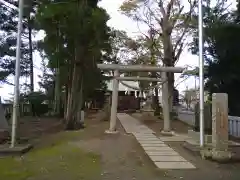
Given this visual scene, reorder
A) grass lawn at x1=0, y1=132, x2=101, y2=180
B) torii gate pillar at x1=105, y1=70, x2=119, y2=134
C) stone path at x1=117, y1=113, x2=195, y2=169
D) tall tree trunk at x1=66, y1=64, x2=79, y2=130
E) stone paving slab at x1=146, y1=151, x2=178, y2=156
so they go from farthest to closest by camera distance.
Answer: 1. tall tree trunk at x1=66, y1=64, x2=79, y2=130
2. torii gate pillar at x1=105, y1=70, x2=119, y2=134
3. stone paving slab at x1=146, y1=151, x2=178, y2=156
4. stone path at x1=117, y1=113, x2=195, y2=169
5. grass lawn at x1=0, y1=132, x2=101, y2=180

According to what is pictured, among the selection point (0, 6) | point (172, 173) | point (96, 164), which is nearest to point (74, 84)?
point (96, 164)

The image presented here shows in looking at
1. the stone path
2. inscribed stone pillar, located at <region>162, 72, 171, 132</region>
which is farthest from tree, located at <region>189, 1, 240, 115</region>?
the stone path

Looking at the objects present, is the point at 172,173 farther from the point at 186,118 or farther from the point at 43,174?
the point at 186,118

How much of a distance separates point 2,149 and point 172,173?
526cm

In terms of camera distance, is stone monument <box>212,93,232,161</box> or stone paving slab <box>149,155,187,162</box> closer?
stone monument <box>212,93,232,161</box>

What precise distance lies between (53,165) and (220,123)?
4.09m

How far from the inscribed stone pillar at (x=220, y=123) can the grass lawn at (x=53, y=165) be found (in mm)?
2915

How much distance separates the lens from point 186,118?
2258cm

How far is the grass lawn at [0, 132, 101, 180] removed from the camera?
756cm

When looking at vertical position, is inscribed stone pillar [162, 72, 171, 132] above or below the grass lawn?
above

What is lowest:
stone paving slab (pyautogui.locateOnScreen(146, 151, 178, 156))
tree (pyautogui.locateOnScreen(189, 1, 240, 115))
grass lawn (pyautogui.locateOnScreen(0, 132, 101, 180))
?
grass lawn (pyautogui.locateOnScreen(0, 132, 101, 180))

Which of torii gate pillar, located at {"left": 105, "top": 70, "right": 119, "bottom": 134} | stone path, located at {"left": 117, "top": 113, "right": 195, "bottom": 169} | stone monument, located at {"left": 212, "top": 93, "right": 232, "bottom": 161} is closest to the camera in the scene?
stone path, located at {"left": 117, "top": 113, "right": 195, "bottom": 169}

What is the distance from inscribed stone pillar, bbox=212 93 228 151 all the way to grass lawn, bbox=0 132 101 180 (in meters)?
2.92

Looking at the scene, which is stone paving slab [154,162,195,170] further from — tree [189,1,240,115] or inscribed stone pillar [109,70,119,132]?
tree [189,1,240,115]
